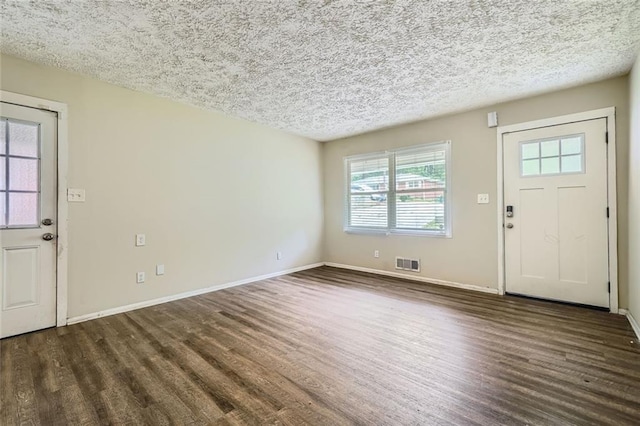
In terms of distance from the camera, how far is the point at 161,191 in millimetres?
3627

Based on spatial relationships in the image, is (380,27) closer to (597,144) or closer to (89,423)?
(597,144)

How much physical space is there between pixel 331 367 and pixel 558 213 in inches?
130

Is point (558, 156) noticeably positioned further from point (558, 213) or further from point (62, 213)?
point (62, 213)

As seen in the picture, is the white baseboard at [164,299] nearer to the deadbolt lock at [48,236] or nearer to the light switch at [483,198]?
the deadbolt lock at [48,236]

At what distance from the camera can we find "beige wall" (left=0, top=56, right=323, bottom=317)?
119 inches

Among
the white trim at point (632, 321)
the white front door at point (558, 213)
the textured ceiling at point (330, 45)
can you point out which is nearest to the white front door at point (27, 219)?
the textured ceiling at point (330, 45)

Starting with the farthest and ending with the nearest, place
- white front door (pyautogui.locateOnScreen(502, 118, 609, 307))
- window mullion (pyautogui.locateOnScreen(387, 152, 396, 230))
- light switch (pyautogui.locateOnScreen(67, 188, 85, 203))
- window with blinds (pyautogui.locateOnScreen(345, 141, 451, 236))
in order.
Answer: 1. window mullion (pyautogui.locateOnScreen(387, 152, 396, 230))
2. window with blinds (pyautogui.locateOnScreen(345, 141, 451, 236))
3. white front door (pyautogui.locateOnScreen(502, 118, 609, 307))
4. light switch (pyautogui.locateOnScreen(67, 188, 85, 203))

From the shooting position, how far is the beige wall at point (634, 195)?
8.55ft

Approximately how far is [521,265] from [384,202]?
7.20 feet

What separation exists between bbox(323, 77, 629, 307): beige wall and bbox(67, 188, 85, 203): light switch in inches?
162

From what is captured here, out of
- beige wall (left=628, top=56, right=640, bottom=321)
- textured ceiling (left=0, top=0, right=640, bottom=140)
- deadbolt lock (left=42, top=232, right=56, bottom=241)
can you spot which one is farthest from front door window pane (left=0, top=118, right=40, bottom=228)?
beige wall (left=628, top=56, right=640, bottom=321)

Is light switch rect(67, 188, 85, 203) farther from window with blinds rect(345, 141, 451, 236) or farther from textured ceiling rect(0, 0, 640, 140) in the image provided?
window with blinds rect(345, 141, 451, 236)

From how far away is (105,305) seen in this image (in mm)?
3172

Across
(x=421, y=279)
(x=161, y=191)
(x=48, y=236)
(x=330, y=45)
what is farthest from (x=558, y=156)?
(x=48, y=236)
